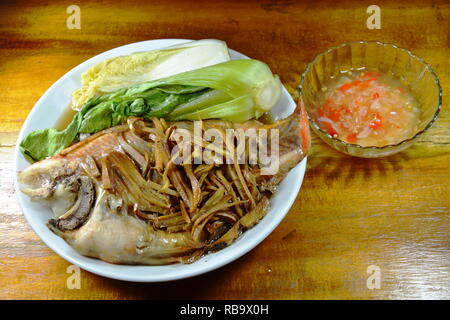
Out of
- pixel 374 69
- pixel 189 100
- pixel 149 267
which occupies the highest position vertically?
pixel 374 69

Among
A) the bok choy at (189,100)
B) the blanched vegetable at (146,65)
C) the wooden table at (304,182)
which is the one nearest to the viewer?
the wooden table at (304,182)

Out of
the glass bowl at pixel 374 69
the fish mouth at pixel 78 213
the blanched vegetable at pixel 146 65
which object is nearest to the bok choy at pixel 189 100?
the blanched vegetable at pixel 146 65

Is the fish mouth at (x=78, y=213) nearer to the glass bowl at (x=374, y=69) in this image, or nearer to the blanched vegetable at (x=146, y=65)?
→ the blanched vegetable at (x=146, y=65)

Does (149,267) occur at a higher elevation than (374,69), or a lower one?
lower

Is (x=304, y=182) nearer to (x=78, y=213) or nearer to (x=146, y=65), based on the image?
(x=146, y=65)

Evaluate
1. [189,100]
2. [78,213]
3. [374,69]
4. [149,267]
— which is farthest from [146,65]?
[374,69]

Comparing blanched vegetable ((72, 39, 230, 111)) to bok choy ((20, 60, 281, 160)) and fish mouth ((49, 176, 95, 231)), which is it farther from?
fish mouth ((49, 176, 95, 231))

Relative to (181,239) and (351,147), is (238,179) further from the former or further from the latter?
(351,147)
